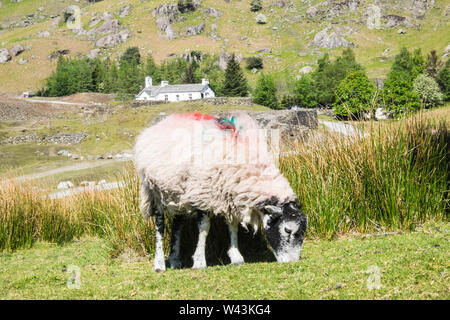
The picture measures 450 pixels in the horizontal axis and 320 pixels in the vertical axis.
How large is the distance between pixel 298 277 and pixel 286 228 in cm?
94

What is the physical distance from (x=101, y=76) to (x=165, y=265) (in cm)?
11538

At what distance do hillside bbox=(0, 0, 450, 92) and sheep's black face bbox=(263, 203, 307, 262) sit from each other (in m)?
123

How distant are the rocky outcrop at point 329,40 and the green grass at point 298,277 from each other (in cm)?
14912

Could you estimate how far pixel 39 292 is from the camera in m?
4.68

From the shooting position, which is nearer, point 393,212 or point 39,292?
point 39,292

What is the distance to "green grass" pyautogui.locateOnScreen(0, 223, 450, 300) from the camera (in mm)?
3807

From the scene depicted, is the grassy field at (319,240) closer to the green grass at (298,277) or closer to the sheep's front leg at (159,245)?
the green grass at (298,277)

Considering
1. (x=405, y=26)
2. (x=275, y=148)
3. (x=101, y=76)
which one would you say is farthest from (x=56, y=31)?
(x=275, y=148)

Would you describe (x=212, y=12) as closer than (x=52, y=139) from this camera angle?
No

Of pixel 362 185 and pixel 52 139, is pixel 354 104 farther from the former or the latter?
pixel 52 139

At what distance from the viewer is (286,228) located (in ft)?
17.1

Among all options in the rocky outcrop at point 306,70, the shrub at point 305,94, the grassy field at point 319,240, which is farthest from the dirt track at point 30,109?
the rocky outcrop at point 306,70

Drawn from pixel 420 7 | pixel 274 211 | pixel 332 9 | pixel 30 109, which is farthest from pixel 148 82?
pixel 420 7

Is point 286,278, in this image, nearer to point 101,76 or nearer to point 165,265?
point 165,265
